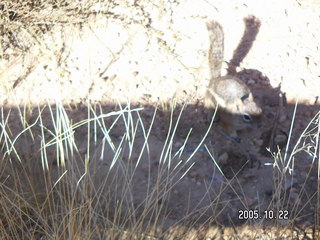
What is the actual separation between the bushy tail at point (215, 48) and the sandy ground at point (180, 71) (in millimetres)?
187

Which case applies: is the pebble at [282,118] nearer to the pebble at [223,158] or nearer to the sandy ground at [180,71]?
the sandy ground at [180,71]

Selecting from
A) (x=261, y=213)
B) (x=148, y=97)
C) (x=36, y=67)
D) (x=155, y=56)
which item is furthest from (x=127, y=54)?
(x=261, y=213)

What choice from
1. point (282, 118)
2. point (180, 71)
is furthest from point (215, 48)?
point (282, 118)

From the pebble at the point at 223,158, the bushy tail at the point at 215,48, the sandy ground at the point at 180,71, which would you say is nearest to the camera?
the pebble at the point at 223,158

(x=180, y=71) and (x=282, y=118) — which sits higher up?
(x=180, y=71)

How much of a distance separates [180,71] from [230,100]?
24.7 inches

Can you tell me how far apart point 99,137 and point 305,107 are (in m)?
1.75

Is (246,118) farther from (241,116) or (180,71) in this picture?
(180,71)

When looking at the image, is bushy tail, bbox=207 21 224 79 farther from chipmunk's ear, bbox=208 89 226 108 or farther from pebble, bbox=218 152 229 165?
pebble, bbox=218 152 229 165

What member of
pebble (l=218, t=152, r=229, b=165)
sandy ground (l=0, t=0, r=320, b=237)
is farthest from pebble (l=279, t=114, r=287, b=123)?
pebble (l=218, t=152, r=229, b=165)

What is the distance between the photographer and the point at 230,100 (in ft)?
13.2

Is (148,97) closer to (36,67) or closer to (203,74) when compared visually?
(203,74)

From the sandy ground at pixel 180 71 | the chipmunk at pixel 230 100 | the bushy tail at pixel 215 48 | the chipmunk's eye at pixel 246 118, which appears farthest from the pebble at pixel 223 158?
the bushy tail at pixel 215 48

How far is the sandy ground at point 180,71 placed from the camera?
371cm
